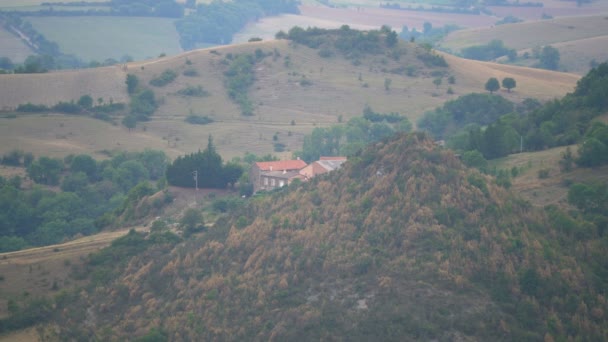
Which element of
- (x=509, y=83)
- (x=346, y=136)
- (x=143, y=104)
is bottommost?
(x=346, y=136)

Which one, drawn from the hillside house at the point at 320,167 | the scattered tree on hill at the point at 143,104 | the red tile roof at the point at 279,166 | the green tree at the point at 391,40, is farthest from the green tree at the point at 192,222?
the green tree at the point at 391,40

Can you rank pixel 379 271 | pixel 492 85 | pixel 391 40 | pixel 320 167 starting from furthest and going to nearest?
pixel 391 40
pixel 492 85
pixel 320 167
pixel 379 271

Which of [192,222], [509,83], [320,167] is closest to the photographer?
[192,222]

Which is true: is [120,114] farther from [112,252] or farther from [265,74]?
[112,252]

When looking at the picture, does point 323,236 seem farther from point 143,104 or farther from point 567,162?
point 143,104

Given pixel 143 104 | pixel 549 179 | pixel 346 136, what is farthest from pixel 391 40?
pixel 549 179

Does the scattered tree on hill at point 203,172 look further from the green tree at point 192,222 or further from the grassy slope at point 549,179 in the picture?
the grassy slope at point 549,179

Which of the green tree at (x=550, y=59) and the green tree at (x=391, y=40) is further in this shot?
the green tree at (x=550, y=59)
